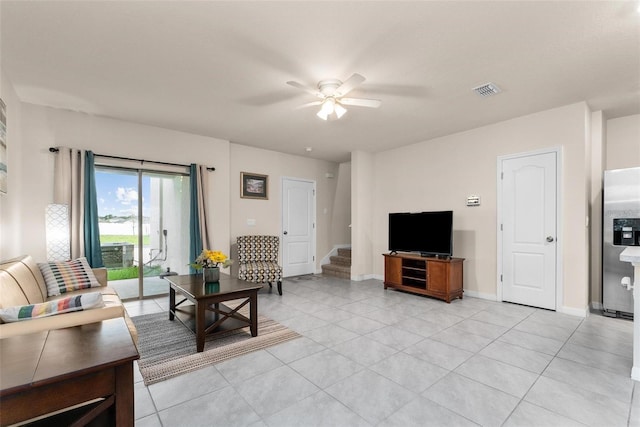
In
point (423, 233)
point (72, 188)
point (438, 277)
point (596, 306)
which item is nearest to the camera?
point (72, 188)

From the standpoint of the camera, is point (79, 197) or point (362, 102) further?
point (79, 197)

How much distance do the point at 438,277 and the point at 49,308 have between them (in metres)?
4.38

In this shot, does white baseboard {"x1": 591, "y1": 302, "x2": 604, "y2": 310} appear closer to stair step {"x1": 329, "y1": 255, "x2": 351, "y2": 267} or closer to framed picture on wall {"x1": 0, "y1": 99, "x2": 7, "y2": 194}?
stair step {"x1": 329, "y1": 255, "x2": 351, "y2": 267}

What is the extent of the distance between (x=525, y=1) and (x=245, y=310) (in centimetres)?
407

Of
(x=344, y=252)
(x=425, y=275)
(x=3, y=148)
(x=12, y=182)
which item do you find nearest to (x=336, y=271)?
(x=344, y=252)

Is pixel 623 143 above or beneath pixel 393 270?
above

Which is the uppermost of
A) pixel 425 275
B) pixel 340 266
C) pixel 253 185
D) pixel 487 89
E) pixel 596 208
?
pixel 487 89

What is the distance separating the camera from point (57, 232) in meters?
3.68

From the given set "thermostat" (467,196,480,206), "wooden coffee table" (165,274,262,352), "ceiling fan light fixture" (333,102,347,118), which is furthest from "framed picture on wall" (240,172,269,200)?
"thermostat" (467,196,480,206)

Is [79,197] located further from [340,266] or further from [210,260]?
[340,266]

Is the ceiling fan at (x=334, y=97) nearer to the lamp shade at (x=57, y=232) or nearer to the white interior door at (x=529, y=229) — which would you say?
the white interior door at (x=529, y=229)

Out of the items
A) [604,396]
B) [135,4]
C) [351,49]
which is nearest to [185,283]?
[135,4]

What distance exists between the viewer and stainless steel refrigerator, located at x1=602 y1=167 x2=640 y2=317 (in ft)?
11.8

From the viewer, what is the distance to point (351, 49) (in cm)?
255
